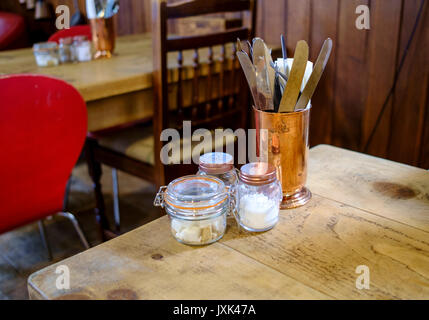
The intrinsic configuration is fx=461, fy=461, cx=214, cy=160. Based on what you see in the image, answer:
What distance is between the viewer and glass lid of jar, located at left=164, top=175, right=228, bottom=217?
78 cm

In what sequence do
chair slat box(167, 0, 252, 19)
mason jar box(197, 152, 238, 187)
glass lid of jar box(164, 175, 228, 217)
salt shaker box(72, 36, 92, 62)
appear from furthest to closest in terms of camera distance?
salt shaker box(72, 36, 92, 62), chair slat box(167, 0, 252, 19), mason jar box(197, 152, 238, 187), glass lid of jar box(164, 175, 228, 217)

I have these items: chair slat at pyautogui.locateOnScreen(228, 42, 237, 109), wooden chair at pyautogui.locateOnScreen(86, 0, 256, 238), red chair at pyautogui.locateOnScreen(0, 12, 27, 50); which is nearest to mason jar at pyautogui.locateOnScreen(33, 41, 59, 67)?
wooden chair at pyautogui.locateOnScreen(86, 0, 256, 238)

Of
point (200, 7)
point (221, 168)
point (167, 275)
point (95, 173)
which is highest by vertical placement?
point (200, 7)

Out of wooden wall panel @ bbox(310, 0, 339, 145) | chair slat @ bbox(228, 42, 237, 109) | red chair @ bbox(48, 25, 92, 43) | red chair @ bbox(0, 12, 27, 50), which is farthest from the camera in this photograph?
red chair @ bbox(0, 12, 27, 50)

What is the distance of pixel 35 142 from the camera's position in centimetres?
134

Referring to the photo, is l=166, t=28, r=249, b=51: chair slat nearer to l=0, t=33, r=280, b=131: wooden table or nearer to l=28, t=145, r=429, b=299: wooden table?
l=0, t=33, r=280, b=131: wooden table

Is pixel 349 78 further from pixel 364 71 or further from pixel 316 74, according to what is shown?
pixel 316 74

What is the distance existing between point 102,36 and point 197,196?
160cm

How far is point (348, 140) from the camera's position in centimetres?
228

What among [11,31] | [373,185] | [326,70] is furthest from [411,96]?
[11,31]

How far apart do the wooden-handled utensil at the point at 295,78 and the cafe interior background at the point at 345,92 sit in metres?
1.13

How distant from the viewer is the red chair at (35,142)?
4.11 feet

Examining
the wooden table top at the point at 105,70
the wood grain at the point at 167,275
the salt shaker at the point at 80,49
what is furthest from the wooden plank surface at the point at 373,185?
the salt shaker at the point at 80,49

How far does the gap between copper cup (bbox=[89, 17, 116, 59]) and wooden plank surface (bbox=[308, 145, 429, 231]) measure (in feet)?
4.37
